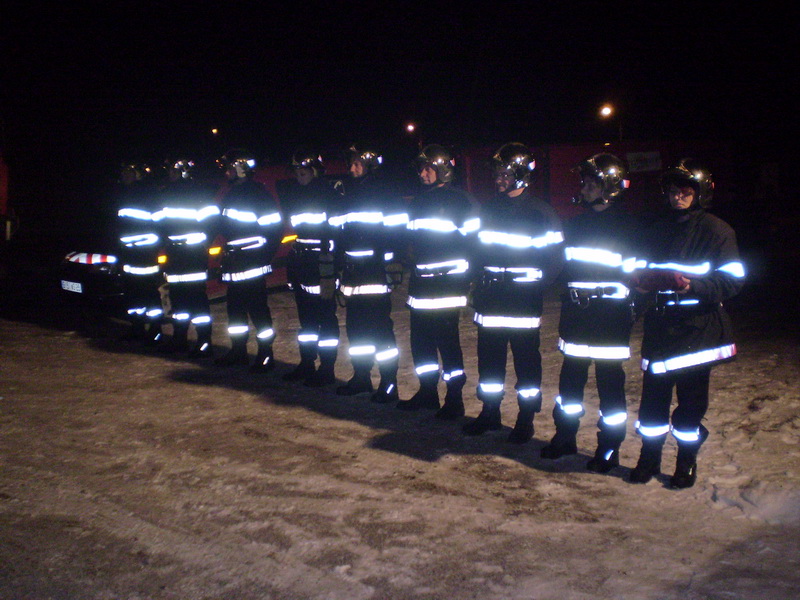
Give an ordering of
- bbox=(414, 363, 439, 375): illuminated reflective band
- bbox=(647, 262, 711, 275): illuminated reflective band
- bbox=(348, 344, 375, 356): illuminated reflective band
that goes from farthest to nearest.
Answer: bbox=(348, 344, 375, 356): illuminated reflective band
bbox=(414, 363, 439, 375): illuminated reflective band
bbox=(647, 262, 711, 275): illuminated reflective band

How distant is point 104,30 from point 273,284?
26.7 meters

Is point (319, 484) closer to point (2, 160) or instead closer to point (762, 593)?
point (762, 593)

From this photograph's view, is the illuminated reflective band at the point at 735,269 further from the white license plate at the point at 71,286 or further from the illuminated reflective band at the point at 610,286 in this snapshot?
the white license plate at the point at 71,286

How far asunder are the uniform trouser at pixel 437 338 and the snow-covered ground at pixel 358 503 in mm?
444

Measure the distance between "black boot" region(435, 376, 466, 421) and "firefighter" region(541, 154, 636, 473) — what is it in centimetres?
132

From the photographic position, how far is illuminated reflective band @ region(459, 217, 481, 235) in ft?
20.5

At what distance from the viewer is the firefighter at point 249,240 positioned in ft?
25.5

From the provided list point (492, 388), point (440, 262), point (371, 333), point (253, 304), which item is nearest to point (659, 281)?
point (492, 388)

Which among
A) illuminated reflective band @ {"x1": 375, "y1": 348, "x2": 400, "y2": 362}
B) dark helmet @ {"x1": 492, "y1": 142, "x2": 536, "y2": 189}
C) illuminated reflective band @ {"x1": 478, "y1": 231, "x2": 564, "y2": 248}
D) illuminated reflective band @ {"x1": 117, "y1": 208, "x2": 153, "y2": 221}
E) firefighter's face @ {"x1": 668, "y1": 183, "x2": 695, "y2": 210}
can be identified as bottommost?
illuminated reflective band @ {"x1": 375, "y1": 348, "x2": 400, "y2": 362}

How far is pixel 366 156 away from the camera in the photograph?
6.85m

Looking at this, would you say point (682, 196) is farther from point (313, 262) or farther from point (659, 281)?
point (313, 262)

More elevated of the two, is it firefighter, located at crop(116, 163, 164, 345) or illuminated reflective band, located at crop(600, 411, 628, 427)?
firefighter, located at crop(116, 163, 164, 345)

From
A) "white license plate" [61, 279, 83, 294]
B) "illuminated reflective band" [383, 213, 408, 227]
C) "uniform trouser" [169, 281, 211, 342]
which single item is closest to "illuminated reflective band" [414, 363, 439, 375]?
"illuminated reflective band" [383, 213, 408, 227]

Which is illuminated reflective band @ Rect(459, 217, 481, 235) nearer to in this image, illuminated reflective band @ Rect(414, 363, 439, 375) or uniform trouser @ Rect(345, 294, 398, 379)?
uniform trouser @ Rect(345, 294, 398, 379)
